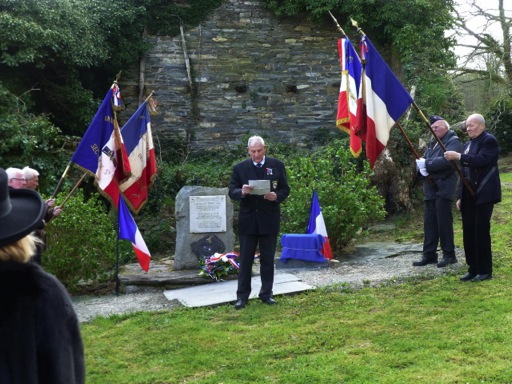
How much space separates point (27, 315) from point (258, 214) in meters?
4.79

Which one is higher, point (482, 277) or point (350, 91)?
point (350, 91)

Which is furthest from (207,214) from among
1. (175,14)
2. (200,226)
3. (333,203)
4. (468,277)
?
(175,14)

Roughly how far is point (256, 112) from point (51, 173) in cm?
554

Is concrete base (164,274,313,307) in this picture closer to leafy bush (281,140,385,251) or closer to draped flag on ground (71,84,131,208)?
draped flag on ground (71,84,131,208)

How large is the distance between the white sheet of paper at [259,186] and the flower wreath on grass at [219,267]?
1.76m

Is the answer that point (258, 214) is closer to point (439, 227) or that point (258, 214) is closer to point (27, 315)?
point (439, 227)

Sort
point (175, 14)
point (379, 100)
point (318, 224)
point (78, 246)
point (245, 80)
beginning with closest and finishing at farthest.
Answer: point (379, 100)
point (78, 246)
point (318, 224)
point (175, 14)
point (245, 80)

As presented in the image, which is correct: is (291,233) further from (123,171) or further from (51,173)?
(51,173)

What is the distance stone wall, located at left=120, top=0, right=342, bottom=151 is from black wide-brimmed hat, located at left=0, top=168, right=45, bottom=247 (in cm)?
1319

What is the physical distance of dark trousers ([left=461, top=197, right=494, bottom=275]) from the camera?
6.93 metres

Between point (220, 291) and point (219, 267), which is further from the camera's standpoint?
point (219, 267)

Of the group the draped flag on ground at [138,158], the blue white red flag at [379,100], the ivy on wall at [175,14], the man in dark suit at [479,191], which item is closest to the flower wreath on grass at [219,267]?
the draped flag on ground at [138,158]

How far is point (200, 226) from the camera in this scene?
28.6 feet

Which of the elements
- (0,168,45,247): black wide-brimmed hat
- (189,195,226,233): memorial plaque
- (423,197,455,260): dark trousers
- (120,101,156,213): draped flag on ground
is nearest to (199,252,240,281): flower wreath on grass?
(189,195,226,233): memorial plaque
